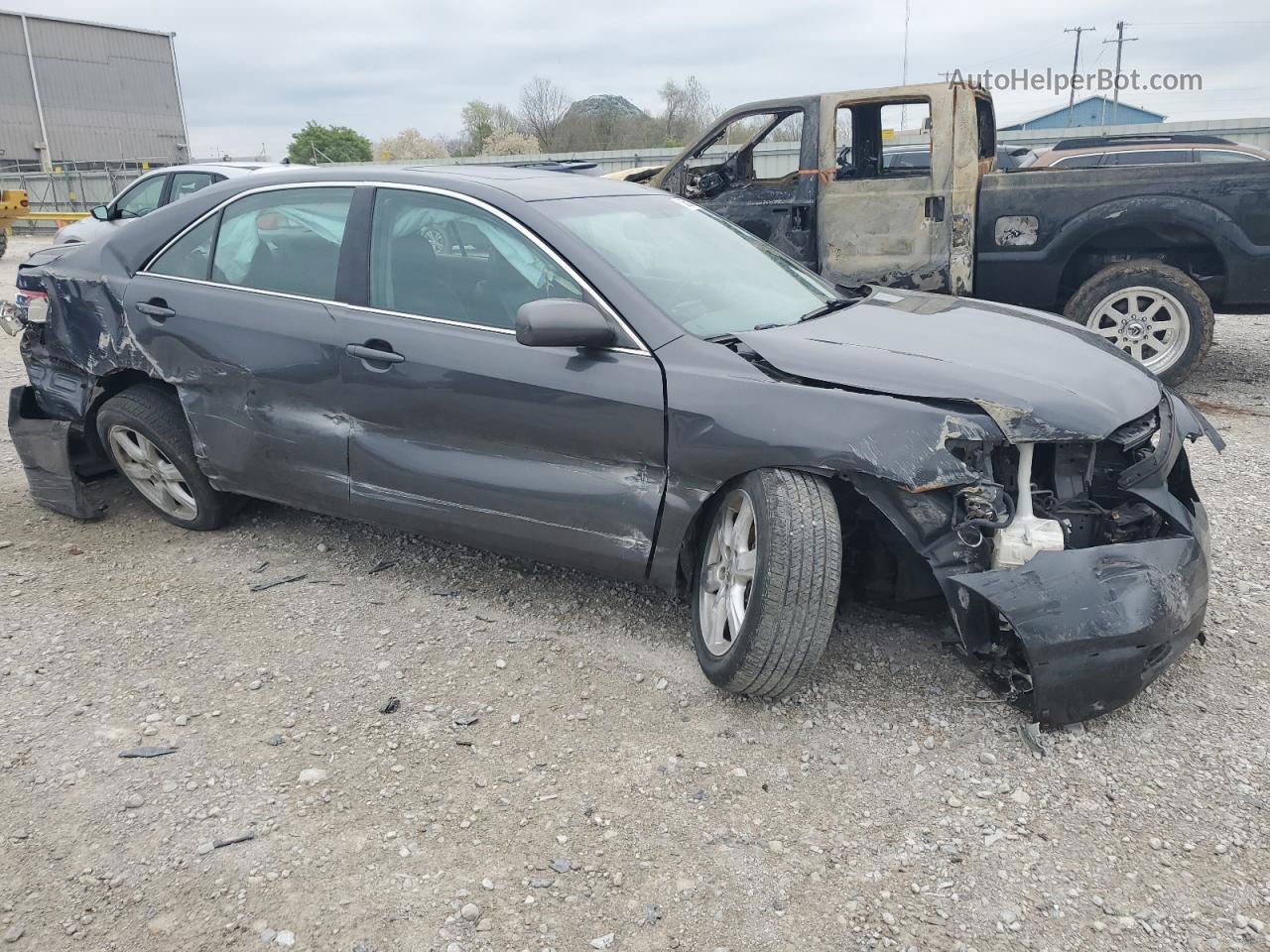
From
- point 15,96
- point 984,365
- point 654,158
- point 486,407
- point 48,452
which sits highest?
point 15,96

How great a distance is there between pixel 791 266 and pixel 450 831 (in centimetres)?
277

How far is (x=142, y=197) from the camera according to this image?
11.2 m

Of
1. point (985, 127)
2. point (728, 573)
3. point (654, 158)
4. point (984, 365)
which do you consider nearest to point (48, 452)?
point (728, 573)

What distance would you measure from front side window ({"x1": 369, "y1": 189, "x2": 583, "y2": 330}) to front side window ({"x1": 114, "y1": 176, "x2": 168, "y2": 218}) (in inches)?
336

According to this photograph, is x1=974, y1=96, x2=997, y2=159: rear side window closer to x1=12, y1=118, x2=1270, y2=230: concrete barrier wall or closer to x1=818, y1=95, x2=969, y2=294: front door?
x1=818, y1=95, x2=969, y2=294: front door

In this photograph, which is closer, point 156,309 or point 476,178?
point 476,178

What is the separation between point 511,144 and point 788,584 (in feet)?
146

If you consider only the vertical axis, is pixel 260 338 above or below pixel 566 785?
above

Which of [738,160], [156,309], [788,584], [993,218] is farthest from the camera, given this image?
[738,160]

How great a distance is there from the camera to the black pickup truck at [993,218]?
663 cm

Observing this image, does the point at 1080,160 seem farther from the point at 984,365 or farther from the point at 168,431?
the point at 168,431

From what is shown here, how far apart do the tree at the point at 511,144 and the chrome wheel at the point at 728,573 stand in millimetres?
40705

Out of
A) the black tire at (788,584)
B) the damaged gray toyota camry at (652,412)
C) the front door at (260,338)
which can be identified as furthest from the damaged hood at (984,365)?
the front door at (260,338)

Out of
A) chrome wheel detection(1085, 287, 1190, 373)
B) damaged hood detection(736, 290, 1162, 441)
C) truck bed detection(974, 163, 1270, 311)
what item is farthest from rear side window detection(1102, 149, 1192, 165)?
damaged hood detection(736, 290, 1162, 441)
